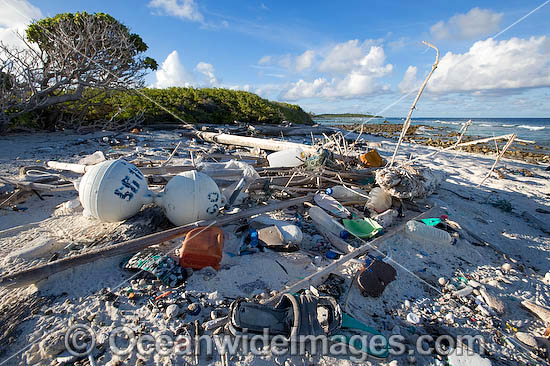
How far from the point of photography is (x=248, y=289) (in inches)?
92.5

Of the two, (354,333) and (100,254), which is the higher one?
(100,254)

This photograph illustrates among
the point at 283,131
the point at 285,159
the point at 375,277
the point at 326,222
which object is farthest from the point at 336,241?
the point at 283,131

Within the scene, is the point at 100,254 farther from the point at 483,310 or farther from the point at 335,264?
the point at 483,310

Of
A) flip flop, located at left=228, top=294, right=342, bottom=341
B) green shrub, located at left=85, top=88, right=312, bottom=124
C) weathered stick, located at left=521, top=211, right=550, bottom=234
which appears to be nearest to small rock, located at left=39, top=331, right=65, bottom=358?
flip flop, located at left=228, top=294, right=342, bottom=341

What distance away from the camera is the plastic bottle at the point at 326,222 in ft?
11.2

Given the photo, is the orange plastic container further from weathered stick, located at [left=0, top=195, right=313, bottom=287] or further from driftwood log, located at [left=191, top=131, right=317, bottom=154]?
driftwood log, located at [left=191, top=131, right=317, bottom=154]

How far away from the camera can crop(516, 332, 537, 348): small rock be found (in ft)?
6.77

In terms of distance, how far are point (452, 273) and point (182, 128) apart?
11440mm

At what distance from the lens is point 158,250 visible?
276 centimetres

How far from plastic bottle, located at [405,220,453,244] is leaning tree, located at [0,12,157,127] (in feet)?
26.2

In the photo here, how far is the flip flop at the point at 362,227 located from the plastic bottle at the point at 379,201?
1.46 feet

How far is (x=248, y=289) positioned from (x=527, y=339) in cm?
229

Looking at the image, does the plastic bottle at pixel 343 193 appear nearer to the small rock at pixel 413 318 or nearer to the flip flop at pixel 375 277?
the flip flop at pixel 375 277

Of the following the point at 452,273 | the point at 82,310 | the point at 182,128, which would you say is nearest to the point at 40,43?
the point at 182,128
